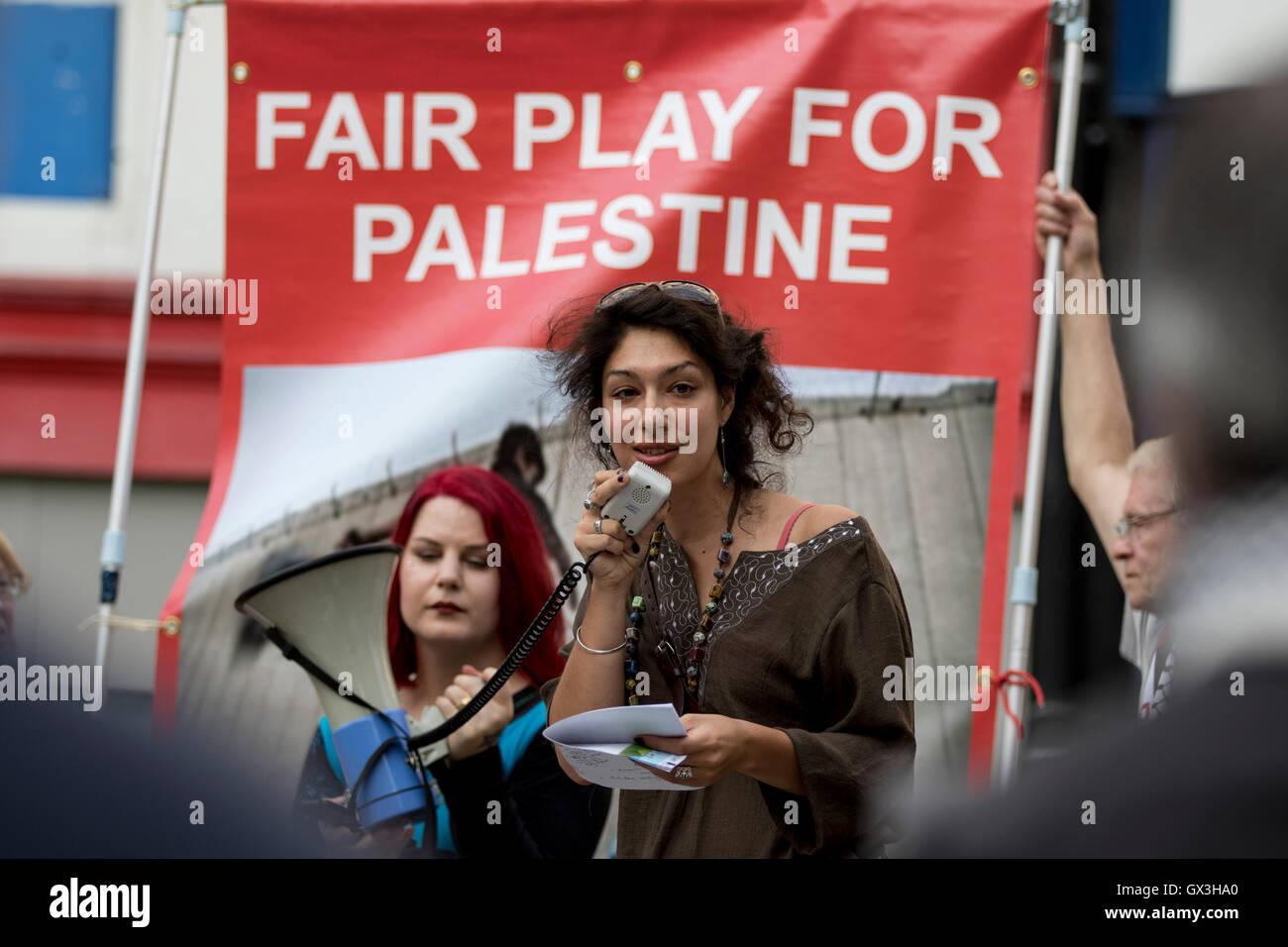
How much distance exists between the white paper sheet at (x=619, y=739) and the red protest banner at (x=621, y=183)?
48.6 inches

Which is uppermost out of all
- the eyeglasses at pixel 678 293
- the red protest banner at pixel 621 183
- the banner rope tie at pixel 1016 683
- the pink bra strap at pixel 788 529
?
the red protest banner at pixel 621 183

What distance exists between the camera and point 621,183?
3000mm

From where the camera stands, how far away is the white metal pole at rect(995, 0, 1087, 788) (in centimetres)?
287

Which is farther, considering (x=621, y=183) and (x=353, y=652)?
(x=621, y=183)

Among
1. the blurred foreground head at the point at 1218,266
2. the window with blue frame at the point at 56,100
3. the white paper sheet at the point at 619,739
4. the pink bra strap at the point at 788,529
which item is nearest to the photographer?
the white paper sheet at the point at 619,739

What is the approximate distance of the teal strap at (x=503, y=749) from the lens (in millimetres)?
2891

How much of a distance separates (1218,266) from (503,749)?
6.19ft

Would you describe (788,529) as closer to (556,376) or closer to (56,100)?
(556,376)

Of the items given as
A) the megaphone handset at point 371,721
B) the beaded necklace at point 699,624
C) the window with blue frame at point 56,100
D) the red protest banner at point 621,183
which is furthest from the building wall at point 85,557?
the beaded necklace at point 699,624

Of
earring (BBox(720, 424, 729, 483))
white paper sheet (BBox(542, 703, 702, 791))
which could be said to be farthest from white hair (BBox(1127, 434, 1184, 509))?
white paper sheet (BBox(542, 703, 702, 791))

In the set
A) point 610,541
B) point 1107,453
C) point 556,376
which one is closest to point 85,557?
point 556,376

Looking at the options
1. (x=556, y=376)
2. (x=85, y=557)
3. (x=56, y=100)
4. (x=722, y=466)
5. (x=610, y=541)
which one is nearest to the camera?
(x=610, y=541)

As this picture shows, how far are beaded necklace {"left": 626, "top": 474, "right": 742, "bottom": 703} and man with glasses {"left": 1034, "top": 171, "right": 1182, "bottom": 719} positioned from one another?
1108 mm

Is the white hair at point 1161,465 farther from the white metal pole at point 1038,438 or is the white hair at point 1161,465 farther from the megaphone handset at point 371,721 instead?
the megaphone handset at point 371,721
